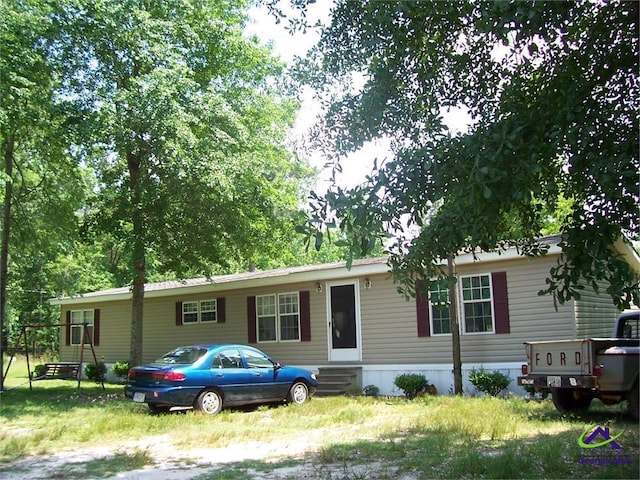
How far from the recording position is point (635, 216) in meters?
5.11

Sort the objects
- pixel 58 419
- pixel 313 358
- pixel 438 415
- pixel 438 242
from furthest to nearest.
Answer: pixel 313 358 < pixel 58 419 < pixel 438 415 < pixel 438 242

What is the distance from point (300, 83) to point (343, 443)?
4.78 m

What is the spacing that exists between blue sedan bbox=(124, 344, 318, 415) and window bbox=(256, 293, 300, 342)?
12.5ft

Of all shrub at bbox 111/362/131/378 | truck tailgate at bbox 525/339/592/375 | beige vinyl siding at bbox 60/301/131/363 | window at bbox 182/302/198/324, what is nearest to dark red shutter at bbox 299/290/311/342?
window at bbox 182/302/198/324

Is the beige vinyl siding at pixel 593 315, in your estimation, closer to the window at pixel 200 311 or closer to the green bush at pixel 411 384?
the green bush at pixel 411 384

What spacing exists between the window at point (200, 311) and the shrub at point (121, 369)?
256 cm

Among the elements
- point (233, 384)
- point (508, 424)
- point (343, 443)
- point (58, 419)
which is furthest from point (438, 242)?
point (58, 419)

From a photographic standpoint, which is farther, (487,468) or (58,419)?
(58,419)

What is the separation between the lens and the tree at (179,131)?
12.9m

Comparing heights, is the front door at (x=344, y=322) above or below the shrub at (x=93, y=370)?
above

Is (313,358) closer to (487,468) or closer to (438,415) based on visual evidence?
(438,415)

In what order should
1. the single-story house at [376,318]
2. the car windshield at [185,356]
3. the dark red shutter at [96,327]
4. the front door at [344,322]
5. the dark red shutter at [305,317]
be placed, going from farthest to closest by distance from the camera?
the dark red shutter at [96,327]
the dark red shutter at [305,317]
the front door at [344,322]
the single-story house at [376,318]
the car windshield at [185,356]

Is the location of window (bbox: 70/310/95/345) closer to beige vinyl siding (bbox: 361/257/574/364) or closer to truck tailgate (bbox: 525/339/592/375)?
beige vinyl siding (bbox: 361/257/574/364)

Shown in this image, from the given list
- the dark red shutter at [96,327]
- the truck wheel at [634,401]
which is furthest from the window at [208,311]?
the truck wheel at [634,401]
